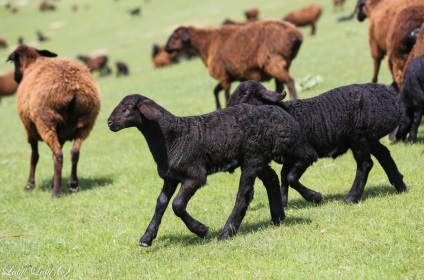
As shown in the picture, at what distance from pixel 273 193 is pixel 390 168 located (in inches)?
64.5

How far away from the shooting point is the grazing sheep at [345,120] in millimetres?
7742

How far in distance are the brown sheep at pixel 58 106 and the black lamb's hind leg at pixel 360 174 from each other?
523 centimetres

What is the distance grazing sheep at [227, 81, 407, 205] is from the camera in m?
7.74

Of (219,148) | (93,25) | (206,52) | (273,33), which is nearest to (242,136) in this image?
(219,148)

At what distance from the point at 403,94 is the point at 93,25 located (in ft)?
161

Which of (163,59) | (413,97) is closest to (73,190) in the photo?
(413,97)

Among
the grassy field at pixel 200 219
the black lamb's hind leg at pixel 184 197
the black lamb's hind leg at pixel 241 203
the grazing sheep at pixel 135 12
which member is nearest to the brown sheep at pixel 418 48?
the grassy field at pixel 200 219

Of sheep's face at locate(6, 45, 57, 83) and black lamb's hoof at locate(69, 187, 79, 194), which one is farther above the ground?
sheep's face at locate(6, 45, 57, 83)

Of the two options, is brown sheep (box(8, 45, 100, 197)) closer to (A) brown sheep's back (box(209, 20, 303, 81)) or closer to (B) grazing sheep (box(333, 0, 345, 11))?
(A) brown sheep's back (box(209, 20, 303, 81))

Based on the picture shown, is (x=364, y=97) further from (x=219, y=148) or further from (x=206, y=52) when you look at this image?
(x=206, y=52)

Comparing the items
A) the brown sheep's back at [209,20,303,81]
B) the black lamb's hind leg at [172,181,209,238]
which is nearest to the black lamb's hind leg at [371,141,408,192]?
the black lamb's hind leg at [172,181,209,238]

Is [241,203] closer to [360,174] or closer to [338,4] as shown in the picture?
[360,174]

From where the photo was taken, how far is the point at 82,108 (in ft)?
36.5

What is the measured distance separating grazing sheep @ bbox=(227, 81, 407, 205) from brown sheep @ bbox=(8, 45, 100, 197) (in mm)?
4046
